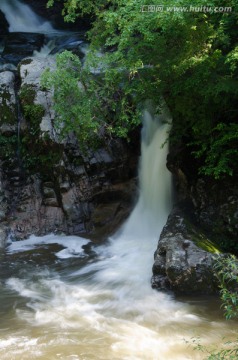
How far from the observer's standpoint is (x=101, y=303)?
6.54m

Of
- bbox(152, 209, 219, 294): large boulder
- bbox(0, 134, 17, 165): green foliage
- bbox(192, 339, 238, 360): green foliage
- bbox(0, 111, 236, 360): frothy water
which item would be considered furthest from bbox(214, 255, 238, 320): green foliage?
bbox(0, 134, 17, 165): green foliage

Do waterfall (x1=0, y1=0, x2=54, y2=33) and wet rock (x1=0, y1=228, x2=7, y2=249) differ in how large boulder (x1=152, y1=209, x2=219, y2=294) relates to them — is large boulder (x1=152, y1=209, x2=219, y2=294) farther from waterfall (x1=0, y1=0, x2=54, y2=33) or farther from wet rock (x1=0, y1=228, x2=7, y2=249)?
waterfall (x1=0, y1=0, x2=54, y2=33)

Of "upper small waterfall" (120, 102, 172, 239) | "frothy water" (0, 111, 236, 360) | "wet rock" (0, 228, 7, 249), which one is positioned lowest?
"frothy water" (0, 111, 236, 360)

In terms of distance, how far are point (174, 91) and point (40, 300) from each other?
4.59 meters

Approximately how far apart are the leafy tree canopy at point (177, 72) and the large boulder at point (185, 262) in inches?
51.6

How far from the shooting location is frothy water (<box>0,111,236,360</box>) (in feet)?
16.7

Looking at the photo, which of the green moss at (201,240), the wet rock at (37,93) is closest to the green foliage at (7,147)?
the wet rock at (37,93)

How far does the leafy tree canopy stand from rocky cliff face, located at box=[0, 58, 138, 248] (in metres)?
1.85

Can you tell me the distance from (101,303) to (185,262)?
159 centimetres

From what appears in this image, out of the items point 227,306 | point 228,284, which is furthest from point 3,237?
point 227,306

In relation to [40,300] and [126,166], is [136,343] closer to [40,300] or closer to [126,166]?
[40,300]

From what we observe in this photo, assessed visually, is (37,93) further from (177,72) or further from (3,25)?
(3,25)

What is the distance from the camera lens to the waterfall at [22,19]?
56.5 ft

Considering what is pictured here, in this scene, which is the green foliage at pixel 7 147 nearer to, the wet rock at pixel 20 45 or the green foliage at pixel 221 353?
the wet rock at pixel 20 45
